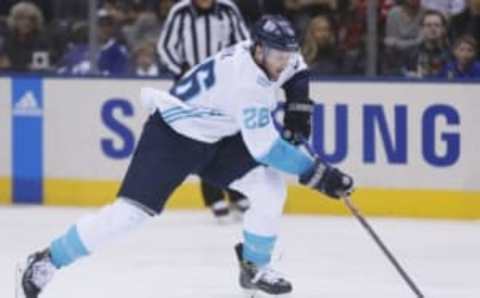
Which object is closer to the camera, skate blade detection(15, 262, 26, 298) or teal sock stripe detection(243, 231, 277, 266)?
skate blade detection(15, 262, 26, 298)

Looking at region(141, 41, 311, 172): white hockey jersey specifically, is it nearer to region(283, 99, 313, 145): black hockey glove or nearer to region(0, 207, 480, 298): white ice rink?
region(283, 99, 313, 145): black hockey glove

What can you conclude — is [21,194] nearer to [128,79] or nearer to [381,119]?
[128,79]

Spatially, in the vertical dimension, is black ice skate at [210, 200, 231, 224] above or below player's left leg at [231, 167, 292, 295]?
below

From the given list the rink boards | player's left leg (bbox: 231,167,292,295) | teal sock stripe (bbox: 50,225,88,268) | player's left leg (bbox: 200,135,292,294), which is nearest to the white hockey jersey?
player's left leg (bbox: 200,135,292,294)

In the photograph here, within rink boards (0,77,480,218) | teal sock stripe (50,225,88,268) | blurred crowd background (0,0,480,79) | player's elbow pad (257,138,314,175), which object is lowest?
rink boards (0,77,480,218)

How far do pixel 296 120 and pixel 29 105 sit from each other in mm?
3354

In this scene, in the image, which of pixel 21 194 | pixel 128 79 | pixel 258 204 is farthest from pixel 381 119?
pixel 258 204

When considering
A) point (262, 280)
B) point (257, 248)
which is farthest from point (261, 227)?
point (262, 280)

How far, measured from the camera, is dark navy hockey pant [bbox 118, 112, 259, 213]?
222 inches

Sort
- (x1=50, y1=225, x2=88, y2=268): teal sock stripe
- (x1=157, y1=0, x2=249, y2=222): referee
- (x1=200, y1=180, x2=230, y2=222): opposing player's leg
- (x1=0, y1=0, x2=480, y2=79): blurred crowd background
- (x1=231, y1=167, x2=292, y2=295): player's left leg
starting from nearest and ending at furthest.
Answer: (x1=50, y1=225, x2=88, y2=268): teal sock stripe → (x1=231, y1=167, x2=292, y2=295): player's left leg → (x1=200, y1=180, x2=230, y2=222): opposing player's leg → (x1=157, y1=0, x2=249, y2=222): referee → (x1=0, y1=0, x2=480, y2=79): blurred crowd background

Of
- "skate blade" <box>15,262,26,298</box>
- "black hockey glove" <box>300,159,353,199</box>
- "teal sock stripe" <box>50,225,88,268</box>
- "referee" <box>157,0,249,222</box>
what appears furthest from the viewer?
"referee" <box>157,0,249,222</box>

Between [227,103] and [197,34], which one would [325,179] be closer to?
[227,103]

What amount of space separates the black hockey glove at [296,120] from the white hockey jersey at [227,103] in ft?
0.48

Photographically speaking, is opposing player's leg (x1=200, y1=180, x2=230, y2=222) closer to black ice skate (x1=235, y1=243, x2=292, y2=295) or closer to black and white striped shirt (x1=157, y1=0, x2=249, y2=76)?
black and white striped shirt (x1=157, y1=0, x2=249, y2=76)
